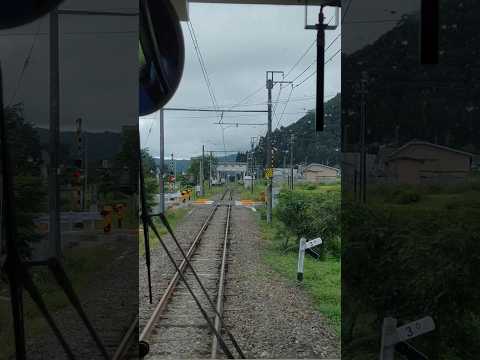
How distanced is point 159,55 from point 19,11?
1949 millimetres

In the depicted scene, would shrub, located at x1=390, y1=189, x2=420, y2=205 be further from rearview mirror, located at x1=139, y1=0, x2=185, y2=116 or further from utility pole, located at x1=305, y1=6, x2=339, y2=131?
rearview mirror, located at x1=139, y1=0, x2=185, y2=116

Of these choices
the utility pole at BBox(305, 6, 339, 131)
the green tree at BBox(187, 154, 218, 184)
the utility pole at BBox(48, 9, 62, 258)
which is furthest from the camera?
the green tree at BBox(187, 154, 218, 184)

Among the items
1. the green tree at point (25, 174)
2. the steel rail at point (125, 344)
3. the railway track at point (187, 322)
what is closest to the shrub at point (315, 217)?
the railway track at point (187, 322)

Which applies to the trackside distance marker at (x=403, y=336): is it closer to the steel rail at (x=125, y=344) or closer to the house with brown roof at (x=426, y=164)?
the house with brown roof at (x=426, y=164)

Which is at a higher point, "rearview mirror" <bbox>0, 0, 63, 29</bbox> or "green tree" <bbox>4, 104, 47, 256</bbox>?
"rearview mirror" <bbox>0, 0, 63, 29</bbox>

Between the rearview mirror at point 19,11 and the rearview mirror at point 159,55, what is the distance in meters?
1.48

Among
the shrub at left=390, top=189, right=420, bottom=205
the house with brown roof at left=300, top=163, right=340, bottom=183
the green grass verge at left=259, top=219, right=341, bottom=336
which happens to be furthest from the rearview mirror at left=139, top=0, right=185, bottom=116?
the house with brown roof at left=300, top=163, right=340, bottom=183

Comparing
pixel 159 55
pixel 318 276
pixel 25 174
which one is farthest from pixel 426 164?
pixel 318 276

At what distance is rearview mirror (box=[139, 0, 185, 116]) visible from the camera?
359 centimetres

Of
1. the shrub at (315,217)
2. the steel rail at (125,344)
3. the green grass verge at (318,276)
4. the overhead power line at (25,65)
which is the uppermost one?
the overhead power line at (25,65)

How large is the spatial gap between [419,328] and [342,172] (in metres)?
0.96

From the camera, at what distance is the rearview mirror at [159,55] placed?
3.59m

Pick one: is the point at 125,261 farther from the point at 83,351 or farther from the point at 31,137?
the point at 31,137

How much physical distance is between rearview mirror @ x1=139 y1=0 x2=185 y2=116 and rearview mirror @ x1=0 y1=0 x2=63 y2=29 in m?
1.48
